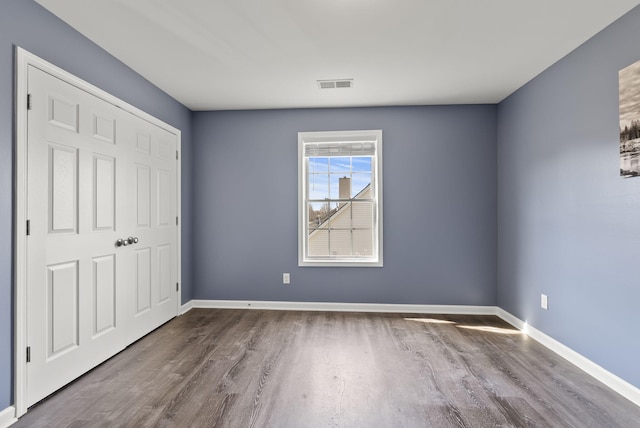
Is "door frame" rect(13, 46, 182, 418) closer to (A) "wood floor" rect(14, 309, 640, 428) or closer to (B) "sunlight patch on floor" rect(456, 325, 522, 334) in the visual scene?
(A) "wood floor" rect(14, 309, 640, 428)

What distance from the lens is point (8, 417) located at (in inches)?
76.6

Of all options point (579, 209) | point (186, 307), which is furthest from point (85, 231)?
point (579, 209)

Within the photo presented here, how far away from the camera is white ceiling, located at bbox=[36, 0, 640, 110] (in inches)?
86.9

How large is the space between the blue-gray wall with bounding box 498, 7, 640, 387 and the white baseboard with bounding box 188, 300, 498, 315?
0.51 m

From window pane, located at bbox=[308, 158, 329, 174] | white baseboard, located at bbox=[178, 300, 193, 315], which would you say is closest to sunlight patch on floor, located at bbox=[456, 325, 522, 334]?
window pane, located at bbox=[308, 158, 329, 174]

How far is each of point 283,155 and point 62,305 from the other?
2742mm

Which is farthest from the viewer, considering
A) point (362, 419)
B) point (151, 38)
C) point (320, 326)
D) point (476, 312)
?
point (476, 312)

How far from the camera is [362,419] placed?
1.99 meters

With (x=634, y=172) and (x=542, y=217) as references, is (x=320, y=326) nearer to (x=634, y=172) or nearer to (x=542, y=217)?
(x=542, y=217)

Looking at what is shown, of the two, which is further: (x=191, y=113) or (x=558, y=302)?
(x=191, y=113)

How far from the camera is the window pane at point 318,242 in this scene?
4410mm

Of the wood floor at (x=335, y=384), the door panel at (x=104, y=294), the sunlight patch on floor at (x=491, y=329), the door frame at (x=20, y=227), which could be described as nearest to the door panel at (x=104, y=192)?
the door panel at (x=104, y=294)

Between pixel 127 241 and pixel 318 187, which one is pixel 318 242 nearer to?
pixel 318 187

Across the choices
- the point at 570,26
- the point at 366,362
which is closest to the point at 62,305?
the point at 366,362
